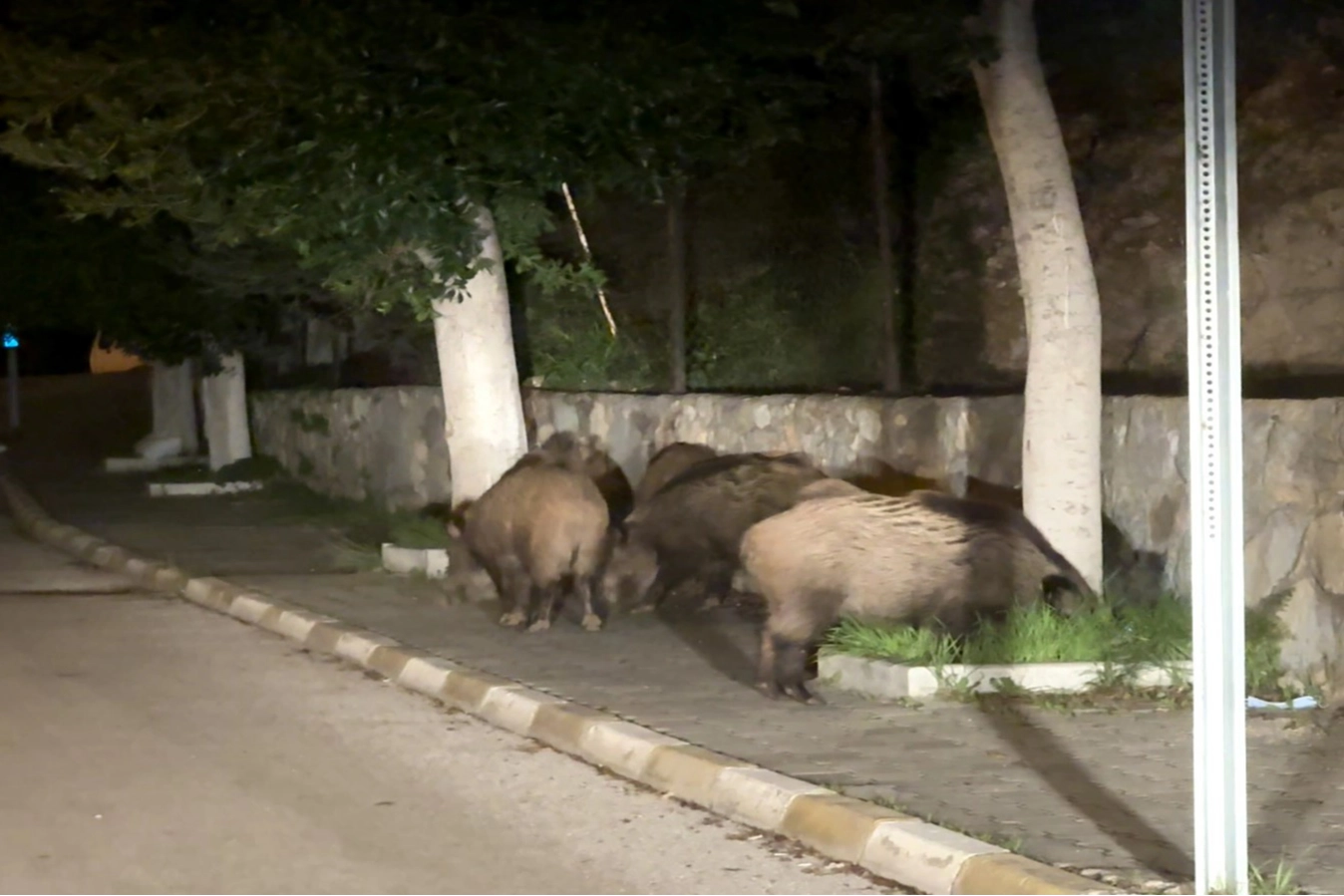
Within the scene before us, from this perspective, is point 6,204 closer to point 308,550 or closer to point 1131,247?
point 308,550

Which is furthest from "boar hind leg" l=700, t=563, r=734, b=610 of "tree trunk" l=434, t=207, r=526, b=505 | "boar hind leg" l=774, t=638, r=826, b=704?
"boar hind leg" l=774, t=638, r=826, b=704

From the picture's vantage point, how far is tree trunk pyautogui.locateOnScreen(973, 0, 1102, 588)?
364 inches

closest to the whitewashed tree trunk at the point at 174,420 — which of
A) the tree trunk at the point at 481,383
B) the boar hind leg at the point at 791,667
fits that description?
the tree trunk at the point at 481,383

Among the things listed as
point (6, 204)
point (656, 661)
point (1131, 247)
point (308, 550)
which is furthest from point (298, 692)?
point (6, 204)

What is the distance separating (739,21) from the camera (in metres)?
10.3

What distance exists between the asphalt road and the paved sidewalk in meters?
0.53

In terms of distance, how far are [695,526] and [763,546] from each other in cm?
250

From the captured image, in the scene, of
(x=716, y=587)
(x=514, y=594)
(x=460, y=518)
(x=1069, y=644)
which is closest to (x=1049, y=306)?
(x=1069, y=644)

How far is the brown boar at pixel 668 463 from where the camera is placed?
1234 cm

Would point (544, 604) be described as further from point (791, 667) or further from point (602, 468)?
point (602, 468)

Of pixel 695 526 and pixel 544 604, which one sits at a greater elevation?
pixel 695 526

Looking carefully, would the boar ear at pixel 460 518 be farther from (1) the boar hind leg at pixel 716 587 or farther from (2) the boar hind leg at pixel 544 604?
(1) the boar hind leg at pixel 716 587

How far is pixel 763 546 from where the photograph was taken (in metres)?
8.70

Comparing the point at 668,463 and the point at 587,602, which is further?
the point at 668,463
